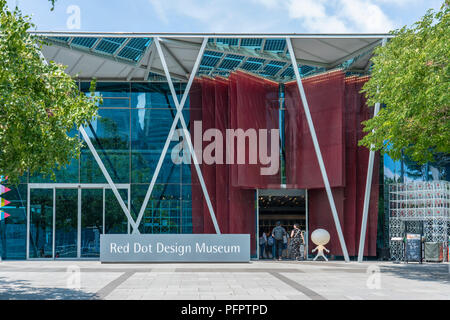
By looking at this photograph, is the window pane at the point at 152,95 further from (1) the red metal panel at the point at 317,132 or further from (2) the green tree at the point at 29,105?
(2) the green tree at the point at 29,105

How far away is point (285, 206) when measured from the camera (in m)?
26.2

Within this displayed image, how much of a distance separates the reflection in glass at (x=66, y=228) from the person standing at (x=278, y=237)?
8.81 m

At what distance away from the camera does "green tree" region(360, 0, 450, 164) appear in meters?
15.4

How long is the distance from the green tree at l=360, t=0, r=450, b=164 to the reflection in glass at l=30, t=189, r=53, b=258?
14.5m

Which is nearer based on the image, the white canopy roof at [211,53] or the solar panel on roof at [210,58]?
the white canopy roof at [211,53]

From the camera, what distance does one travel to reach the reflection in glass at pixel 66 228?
24.9 metres

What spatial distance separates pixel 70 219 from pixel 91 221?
0.91m

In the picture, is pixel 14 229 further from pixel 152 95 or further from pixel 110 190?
pixel 152 95

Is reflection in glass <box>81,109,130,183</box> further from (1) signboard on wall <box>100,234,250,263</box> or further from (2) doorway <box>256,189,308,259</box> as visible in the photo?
(2) doorway <box>256,189,308,259</box>

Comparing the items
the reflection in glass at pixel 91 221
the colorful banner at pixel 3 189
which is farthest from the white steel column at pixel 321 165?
the colorful banner at pixel 3 189

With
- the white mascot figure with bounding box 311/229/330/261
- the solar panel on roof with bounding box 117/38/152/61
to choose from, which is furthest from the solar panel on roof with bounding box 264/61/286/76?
the white mascot figure with bounding box 311/229/330/261

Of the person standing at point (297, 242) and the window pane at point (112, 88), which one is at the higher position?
the window pane at point (112, 88)
